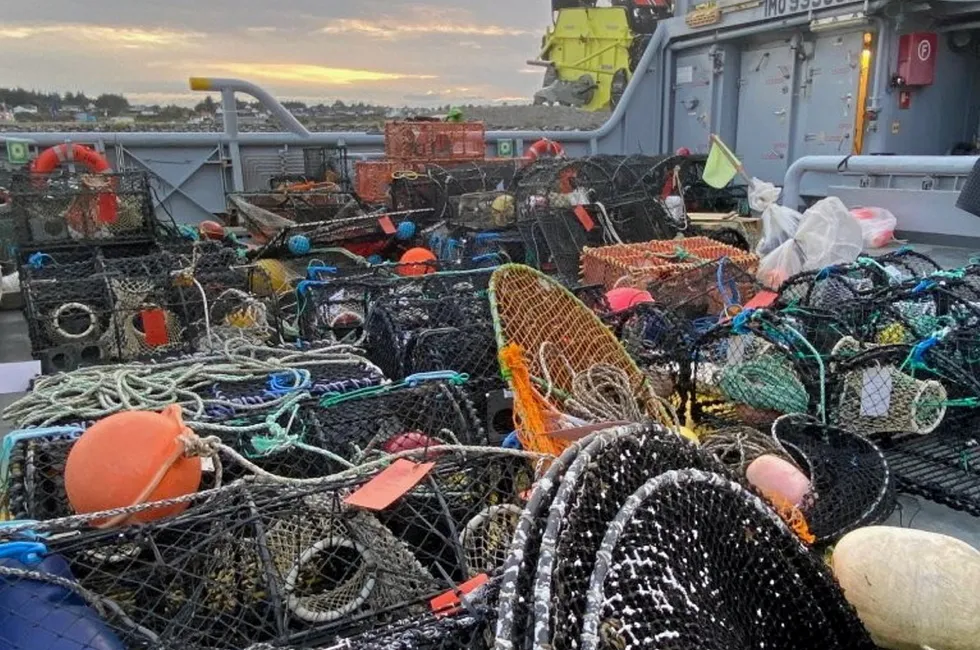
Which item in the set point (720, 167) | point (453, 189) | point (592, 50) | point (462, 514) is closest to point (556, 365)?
point (462, 514)

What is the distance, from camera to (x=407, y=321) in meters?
3.51

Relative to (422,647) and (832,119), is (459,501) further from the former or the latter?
(832,119)

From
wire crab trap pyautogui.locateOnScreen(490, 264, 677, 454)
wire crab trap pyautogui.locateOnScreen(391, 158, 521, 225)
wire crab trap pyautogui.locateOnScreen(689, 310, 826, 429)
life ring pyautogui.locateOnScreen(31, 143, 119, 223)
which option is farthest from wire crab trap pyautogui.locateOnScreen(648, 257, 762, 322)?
life ring pyautogui.locateOnScreen(31, 143, 119, 223)

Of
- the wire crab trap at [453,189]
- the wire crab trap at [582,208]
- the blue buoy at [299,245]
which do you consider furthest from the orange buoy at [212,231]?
the wire crab trap at [582,208]

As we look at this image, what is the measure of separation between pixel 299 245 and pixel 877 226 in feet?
17.6

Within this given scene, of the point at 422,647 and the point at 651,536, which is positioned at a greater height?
the point at 651,536

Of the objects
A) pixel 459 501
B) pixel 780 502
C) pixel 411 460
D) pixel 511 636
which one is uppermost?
pixel 511 636

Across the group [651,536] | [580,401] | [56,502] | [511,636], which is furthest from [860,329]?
[56,502]

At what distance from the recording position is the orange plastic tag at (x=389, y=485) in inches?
66.7

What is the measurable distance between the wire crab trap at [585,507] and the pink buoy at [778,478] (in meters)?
1.16

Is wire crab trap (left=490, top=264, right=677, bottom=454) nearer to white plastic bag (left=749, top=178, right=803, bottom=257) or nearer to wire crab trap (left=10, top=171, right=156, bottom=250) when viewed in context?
white plastic bag (left=749, top=178, right=803, bottom=257)

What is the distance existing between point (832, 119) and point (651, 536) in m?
10.1

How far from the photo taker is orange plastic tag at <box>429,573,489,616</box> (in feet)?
4.85

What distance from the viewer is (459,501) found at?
2.05 meters
